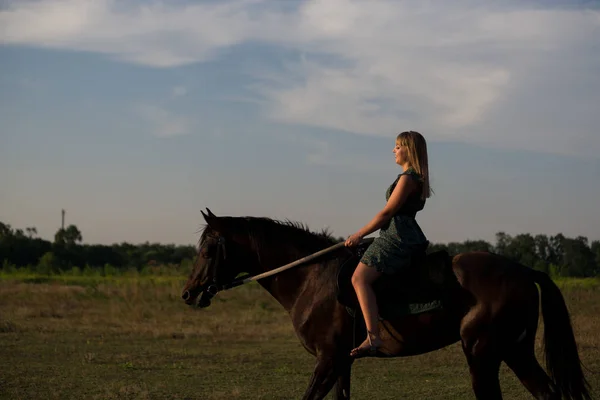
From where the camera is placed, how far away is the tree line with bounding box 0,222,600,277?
29.2 meters

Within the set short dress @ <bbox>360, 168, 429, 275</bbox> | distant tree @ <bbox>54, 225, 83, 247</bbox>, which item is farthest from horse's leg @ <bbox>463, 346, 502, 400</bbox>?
distant tree @ <bbox>54, 225, 83, 247</bbox>

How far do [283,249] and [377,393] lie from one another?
13.6 ft

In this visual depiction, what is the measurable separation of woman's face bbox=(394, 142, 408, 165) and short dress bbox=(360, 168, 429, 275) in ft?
0.38

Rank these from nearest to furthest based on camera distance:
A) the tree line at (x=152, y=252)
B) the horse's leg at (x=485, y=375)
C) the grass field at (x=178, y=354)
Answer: the horse's leg at (x=485, y=375)
the grass field at (x=178, y=354)
the tree line at (x=152, y=252)

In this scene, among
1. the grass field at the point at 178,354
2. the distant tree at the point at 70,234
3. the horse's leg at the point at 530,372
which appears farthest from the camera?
the distant tree at the point at 70,234

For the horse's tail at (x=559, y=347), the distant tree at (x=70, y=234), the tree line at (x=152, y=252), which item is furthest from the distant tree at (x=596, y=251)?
the distant tree at (x=70, y=234)

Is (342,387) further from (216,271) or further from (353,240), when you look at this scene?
(216,271)

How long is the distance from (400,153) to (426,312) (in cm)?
131

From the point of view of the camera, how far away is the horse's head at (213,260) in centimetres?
671

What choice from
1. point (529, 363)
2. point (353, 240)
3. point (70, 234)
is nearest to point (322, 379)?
point (353, 240)

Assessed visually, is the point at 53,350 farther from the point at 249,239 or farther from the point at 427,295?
the point at 427,295

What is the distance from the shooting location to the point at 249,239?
6844 millimetres

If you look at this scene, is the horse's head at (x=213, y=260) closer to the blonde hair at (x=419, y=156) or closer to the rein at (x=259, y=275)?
the rein at (x=259, y=275)

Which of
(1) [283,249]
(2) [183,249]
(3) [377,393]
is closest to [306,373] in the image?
(3) [377,393]
